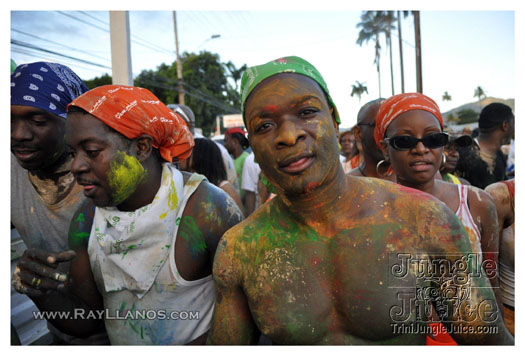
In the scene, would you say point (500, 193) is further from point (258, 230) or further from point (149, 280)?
point (149, 280)

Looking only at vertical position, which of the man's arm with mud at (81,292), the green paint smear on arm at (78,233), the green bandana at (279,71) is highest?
the green bandana at (279,71)

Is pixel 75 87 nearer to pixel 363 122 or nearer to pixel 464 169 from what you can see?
pixel 363 122

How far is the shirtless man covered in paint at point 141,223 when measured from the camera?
5.71 feet

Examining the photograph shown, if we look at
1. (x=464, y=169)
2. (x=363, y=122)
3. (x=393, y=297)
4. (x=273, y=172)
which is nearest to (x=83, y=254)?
(x=273, y=172)

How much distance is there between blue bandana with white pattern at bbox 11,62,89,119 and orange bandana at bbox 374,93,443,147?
6.74 ft

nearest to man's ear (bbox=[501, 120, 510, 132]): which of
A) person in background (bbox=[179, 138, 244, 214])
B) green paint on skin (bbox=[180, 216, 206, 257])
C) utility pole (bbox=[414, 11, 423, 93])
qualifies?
person in background (bbox=[179, 138, 244, 214])

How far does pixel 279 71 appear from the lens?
1515 millimetres

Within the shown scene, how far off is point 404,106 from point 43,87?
221 centimetres

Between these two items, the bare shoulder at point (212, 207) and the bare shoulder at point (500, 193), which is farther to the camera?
the bare shoulder at point (500, 193)

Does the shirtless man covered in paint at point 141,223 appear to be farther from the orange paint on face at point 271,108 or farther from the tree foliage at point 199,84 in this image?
the tree foliage at point 199,84

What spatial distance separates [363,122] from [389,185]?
1911 millimetres

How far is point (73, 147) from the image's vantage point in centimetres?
174

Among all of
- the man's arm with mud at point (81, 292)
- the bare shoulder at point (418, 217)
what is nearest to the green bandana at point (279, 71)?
the bare shoulder at point (418, 217)

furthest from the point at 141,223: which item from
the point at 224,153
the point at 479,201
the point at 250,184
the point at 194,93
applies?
the point at 194,93
